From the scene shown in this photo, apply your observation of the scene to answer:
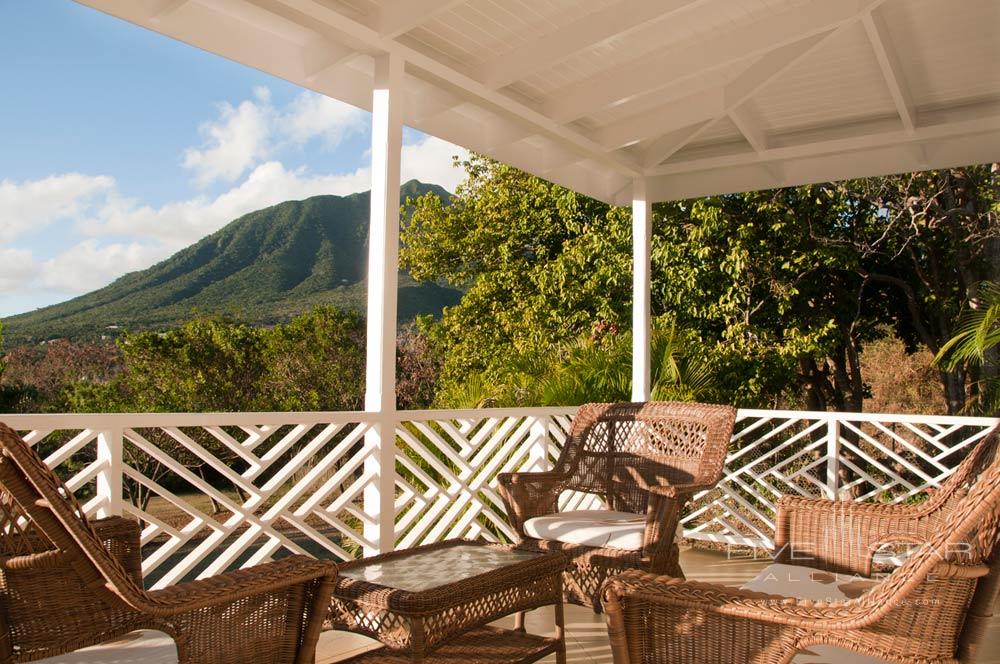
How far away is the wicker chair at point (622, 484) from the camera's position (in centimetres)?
304

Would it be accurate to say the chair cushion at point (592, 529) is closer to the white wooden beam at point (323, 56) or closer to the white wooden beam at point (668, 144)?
the white wooden beam at point (323, 56)

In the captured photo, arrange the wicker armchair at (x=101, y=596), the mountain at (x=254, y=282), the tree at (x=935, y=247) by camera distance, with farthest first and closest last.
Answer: the mountain at (x=254, y=282)
the tree at (x=935, y=247)
the wicker armchair at (x=101, y=596)

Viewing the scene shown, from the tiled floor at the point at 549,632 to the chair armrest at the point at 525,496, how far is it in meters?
0.45

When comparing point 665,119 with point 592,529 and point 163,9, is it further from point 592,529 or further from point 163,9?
point 163,9

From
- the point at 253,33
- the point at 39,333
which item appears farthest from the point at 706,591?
the point at 39,333

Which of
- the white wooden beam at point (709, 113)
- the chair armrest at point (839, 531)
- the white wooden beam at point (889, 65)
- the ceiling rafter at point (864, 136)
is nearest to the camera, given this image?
the chair armrest at point (839, 531)

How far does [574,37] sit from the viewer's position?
11.6 feet

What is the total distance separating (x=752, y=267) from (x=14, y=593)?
27.9 ft

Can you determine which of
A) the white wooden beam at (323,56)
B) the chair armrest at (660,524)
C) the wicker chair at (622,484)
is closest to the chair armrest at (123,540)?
the wicker chair at (622,484)

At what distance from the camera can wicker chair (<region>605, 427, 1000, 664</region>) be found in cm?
155

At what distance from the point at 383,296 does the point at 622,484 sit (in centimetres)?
138

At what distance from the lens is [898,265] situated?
9.95 meters

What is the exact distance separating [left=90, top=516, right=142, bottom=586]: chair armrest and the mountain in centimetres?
1524

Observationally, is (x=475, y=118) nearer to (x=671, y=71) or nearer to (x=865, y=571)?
(x=671, y=71)
